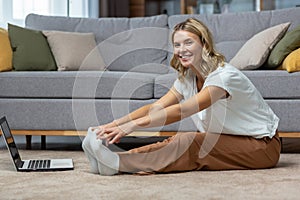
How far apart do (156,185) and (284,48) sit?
1558 millimetres

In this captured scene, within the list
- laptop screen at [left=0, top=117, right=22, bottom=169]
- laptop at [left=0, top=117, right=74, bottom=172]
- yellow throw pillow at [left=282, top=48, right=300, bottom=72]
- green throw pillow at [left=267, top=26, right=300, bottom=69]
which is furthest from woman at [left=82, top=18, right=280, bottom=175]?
green throw pillow at [left=267, top=26, right=300, bottom=69]

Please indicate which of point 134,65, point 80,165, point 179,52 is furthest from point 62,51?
point 179,52

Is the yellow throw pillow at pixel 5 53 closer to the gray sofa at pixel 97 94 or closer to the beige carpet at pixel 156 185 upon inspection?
the gray sofa at pixel 97 94

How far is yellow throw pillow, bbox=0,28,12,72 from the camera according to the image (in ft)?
12.0

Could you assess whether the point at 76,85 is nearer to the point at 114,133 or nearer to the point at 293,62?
the point at 114,133

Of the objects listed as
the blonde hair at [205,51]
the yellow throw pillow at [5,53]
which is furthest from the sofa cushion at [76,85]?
the blonde hair at [205,51]

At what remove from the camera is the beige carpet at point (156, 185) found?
2.05 m

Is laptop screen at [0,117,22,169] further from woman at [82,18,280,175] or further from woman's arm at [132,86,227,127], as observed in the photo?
woman's arm at [132,86,227,127]

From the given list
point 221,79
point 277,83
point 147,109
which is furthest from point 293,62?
point 147,109

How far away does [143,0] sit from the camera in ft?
21.5

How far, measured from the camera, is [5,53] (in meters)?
3.72

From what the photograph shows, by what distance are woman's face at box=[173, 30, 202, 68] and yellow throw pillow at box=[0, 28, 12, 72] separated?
4.99 feet

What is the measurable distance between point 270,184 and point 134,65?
193cm

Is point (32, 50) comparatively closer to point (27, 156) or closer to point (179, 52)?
point (27, 156)
